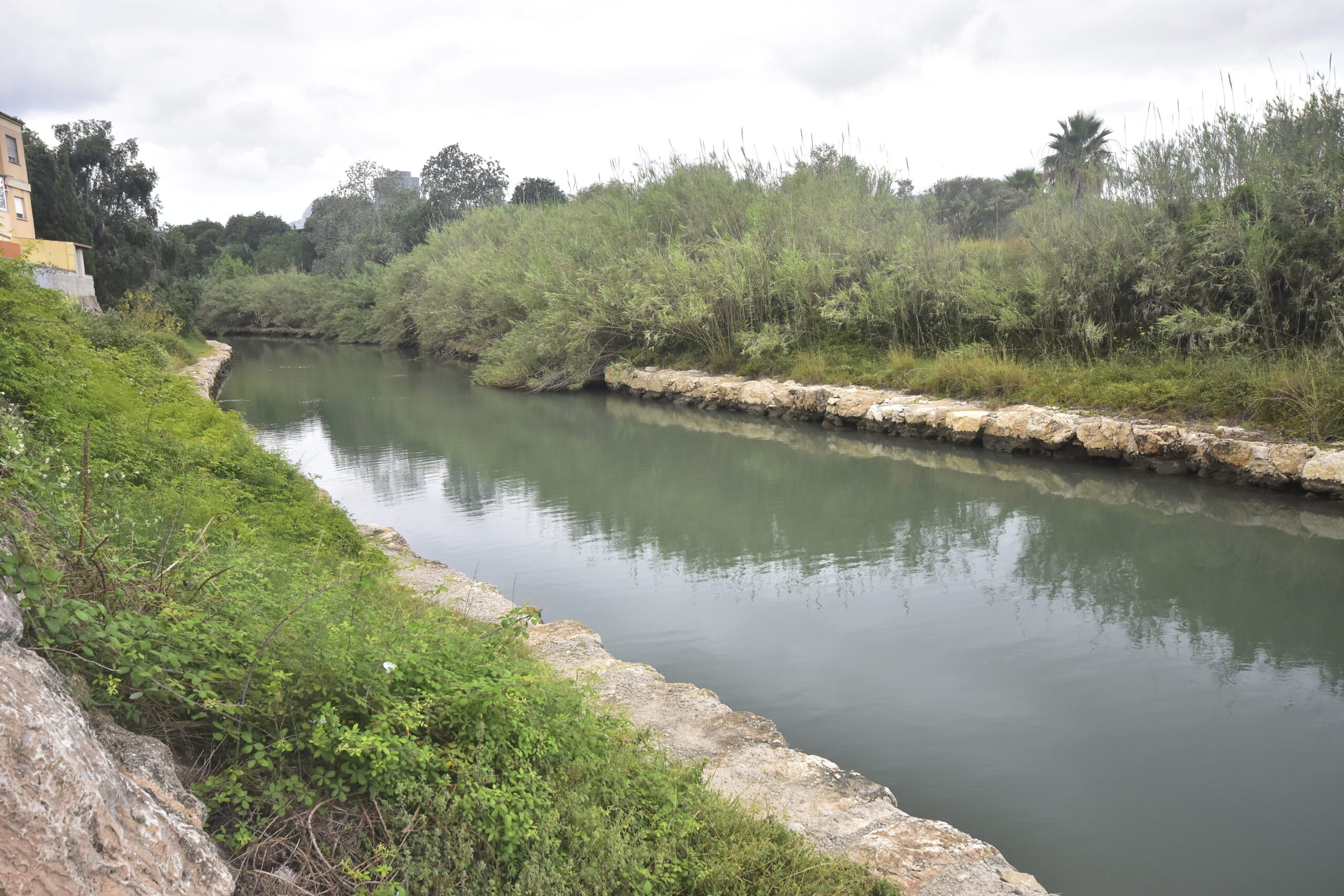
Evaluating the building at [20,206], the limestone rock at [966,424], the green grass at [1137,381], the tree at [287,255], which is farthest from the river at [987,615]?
the tree at [287,255]

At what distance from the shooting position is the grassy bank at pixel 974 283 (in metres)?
13.0

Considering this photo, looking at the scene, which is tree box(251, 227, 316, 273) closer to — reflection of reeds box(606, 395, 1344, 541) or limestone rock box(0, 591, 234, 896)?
reflection of reeds box(606, 395, 1344, 541)

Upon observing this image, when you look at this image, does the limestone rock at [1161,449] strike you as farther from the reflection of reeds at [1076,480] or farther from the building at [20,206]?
the building at [20,206]

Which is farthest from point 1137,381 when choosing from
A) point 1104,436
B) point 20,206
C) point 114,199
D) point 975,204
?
point 114,199

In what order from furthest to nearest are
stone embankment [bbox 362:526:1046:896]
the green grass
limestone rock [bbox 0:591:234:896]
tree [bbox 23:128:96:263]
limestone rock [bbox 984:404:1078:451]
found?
tree [bbox 23:128:96:263] → limestone rock [bbox 984:404:1078:451] → the green grass → stone embankment [bbox 362:526:1046:896] → limestone rock [bbox 0:591:234:896]

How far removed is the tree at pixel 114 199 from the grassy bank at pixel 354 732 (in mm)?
44242

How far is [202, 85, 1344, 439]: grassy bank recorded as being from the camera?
13016 millimetres

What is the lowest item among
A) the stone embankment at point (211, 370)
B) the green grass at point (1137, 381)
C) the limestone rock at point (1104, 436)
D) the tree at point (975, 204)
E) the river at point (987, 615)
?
the river at point (987, 615)

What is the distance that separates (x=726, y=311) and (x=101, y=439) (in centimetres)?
1787

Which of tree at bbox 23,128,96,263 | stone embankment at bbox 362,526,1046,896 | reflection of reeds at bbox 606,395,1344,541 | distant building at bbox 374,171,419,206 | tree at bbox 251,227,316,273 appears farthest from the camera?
tree at bbox 251,227,316,273

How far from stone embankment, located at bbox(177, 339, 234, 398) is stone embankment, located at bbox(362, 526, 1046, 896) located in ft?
43.9

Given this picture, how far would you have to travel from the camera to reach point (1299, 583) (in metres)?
8.44

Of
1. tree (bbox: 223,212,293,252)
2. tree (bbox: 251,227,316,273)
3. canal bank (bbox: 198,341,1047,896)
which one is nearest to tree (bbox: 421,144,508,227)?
tree (bbox: 251,227,316,273)

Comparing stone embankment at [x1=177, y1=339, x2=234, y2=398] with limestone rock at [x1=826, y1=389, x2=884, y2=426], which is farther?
stone embankment at [x1=177, y1=339, x2=234, y2=398]
